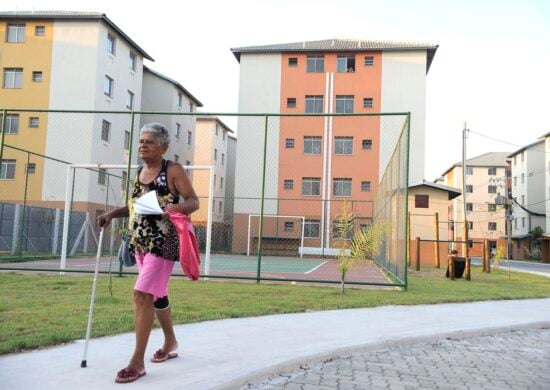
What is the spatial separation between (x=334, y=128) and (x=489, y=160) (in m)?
49.1

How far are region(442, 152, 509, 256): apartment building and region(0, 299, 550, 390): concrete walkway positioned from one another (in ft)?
204

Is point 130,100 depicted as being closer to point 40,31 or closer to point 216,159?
point 40,31

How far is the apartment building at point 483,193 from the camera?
6975 centimetres

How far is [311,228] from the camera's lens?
106ft

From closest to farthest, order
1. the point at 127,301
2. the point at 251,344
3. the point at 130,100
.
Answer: the point at 251,344
the point at 127,301
the point at 130,100

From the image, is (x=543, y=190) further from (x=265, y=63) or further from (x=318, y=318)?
(x=318, y=318)

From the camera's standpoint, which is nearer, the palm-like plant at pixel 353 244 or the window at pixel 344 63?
the palm-like plant at pixel 353 244

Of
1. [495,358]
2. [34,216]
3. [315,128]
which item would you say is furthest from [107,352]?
[315,128]

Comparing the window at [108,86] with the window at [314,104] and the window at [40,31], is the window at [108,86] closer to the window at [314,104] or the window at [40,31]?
the window at [40,31]

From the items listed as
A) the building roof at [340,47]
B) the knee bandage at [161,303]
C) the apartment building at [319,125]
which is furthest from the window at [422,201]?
the knee bandage at [161,303]

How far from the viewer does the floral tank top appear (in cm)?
420

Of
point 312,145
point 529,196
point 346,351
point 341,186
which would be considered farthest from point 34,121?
point 529,196

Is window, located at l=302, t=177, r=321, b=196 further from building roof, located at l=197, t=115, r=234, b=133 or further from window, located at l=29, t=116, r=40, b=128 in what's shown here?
window, located at l=29, t=116, r=40, b=128

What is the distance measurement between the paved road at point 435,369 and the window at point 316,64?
112ft
